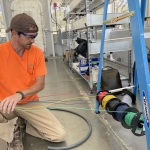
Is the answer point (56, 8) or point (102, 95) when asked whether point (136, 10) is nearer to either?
point (102, 95)

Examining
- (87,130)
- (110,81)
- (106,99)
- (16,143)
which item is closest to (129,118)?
(106,99)

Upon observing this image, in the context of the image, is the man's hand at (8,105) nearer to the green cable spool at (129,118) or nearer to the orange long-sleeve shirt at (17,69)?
the orange long-sleeve shirt at (17,69)

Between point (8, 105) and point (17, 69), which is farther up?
point (17, 69)

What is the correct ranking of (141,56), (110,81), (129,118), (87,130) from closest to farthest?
(141,56)
(129,118)
(87,130)
(110,81)

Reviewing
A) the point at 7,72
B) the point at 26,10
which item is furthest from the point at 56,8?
the point at 7,72

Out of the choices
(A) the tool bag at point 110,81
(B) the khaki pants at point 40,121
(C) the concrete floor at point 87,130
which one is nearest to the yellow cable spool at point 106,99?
(C) the concrete floor at point 87,130

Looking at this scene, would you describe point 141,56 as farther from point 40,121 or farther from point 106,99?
point 40,121

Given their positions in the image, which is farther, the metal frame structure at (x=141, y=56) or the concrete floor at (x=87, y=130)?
the concrete floor at (x=87, y=130)

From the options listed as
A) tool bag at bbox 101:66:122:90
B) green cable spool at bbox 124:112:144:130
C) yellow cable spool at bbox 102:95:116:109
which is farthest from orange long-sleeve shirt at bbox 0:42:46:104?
tool bag at bbox 101:66:122:90

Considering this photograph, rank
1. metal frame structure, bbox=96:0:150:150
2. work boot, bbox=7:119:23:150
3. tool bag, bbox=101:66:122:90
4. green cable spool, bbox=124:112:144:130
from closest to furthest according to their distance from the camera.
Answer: metal frame structure, bbox=96:0:150:150 → green cable spool, bbox=124:112:144:130 → work boot, bbox=7:119:23:150 → tool bag, bbox=101:66:122:90

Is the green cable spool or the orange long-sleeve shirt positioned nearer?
the green cable spool

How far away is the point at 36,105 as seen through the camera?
1613 millimetres

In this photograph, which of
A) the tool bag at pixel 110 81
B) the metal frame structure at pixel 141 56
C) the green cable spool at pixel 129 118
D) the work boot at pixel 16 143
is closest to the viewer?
the metal frame structure at pixel 141 56

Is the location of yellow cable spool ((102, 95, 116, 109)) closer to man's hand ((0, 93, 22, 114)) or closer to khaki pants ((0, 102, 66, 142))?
khaki pants ((0, 102, 66, 142))
